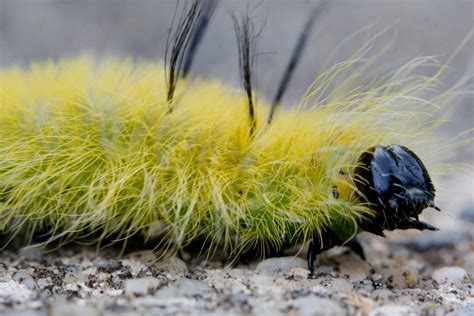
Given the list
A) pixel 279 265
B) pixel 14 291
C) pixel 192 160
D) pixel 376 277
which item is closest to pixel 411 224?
pixel 376 277

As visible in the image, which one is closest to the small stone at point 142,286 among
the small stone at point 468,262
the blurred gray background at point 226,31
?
the small stone at point 468,262

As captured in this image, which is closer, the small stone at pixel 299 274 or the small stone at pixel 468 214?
the small stone at pixel 299 274

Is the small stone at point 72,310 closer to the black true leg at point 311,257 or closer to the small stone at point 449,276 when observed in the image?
the black true leg at point 311,257

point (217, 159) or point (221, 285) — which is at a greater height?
point (217, 159)

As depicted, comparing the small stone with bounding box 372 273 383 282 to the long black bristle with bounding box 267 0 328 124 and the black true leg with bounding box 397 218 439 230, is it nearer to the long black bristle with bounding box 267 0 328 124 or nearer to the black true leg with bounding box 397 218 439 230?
the black true leg with bounding box 397 218 439 230

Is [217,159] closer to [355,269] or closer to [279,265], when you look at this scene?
[279,265]
